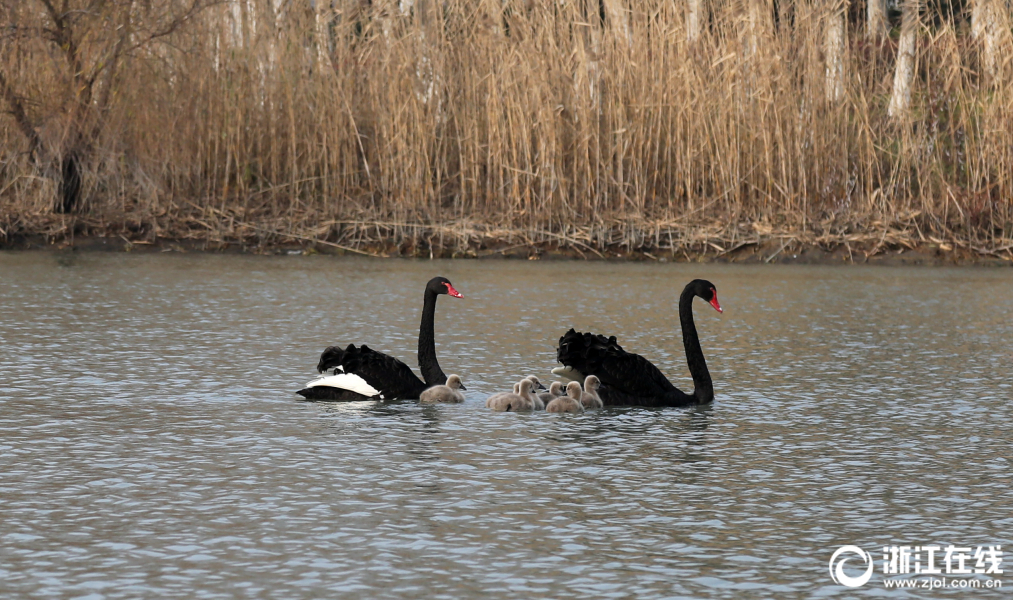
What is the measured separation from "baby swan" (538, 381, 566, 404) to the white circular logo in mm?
3730

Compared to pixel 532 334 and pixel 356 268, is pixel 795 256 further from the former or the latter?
pixel 532 334

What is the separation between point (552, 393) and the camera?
31.1 feet

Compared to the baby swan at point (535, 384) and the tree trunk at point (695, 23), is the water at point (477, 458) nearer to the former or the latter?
the baby swan at point (535, 384)

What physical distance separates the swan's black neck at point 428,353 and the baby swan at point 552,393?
72 centimetres

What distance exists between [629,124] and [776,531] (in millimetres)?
15182

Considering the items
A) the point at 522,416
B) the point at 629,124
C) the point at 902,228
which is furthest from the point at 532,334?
the point at 902,228

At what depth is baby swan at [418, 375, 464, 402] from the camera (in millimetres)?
9383

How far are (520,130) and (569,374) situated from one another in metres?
11.4

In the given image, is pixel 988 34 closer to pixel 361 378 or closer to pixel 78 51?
pixel 78 51

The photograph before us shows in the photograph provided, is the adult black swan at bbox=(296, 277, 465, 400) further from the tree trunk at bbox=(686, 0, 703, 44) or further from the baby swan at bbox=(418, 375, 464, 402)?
the tree trunk at bbox=(686, 0, 703, 44)

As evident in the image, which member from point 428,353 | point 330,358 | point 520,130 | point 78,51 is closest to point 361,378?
point 330,358

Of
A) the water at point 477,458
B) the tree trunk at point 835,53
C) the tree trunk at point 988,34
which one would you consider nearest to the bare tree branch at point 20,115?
the water at point 477,458

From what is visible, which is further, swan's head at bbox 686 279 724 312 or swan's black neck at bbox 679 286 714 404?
swan's head at bbox 686 279 724 312

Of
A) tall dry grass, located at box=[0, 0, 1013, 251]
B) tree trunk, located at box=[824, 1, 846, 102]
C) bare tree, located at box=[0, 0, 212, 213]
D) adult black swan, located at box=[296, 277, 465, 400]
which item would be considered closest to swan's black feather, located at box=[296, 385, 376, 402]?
adult black swan, located at box=[296, 277, 465, 400]
